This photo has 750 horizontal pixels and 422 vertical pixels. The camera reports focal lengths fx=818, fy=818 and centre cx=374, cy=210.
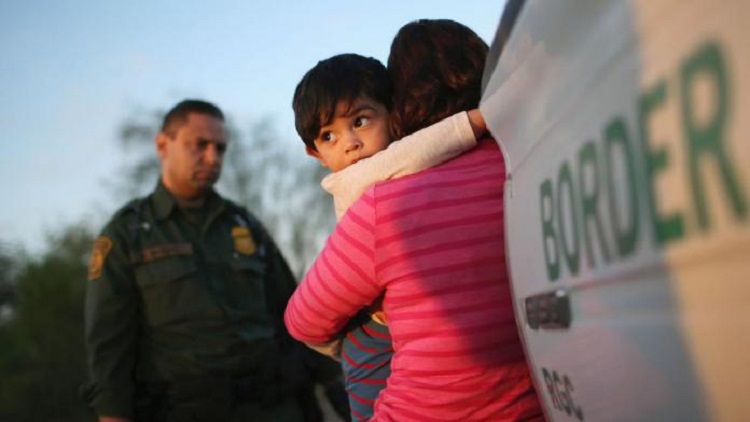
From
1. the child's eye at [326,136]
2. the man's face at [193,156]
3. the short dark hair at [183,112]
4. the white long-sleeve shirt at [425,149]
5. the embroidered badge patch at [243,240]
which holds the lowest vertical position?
the white long-sleeve shirt at [425,149]

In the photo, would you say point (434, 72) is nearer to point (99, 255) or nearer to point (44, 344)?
point (99, 255)

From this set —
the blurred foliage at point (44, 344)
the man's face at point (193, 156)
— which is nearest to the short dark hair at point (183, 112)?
the man's face at point (193, 156)

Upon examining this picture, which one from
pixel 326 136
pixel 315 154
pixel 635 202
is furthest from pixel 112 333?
pixel 635 202

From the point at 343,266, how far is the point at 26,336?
1678 cm

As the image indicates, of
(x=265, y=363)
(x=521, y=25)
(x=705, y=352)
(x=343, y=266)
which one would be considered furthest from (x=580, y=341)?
(x=265, y=363)

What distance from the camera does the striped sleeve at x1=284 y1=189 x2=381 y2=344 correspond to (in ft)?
5.69

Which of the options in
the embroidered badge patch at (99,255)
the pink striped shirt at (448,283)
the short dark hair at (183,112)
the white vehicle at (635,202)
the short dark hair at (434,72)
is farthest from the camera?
the short dark hair at (183,112)

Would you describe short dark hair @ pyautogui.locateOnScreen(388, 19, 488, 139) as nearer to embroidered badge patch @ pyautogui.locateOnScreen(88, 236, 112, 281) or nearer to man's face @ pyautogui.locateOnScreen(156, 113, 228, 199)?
embroidered badge patch @ pyautogui.locateOnScreen(88, 236, 112, 281)

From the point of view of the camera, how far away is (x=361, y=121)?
2.18 meters

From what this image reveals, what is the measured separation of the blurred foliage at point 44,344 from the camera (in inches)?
621

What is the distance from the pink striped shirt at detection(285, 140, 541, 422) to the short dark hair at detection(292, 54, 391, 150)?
1.60ft

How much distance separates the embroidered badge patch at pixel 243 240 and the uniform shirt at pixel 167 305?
0.06ft

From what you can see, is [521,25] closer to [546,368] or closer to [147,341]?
[546,368]

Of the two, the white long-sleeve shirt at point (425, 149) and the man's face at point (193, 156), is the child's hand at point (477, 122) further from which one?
the man's face at point (193, 156)
